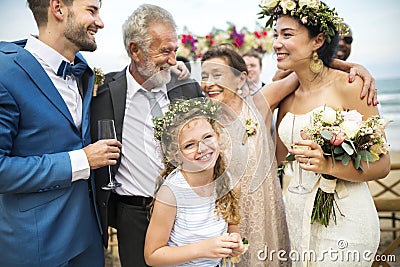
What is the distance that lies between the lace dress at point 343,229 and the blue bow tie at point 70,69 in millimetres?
975

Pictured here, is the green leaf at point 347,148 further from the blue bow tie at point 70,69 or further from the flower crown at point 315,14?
the blue bow tie at point 70,69

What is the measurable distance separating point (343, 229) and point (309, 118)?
0.51 metres

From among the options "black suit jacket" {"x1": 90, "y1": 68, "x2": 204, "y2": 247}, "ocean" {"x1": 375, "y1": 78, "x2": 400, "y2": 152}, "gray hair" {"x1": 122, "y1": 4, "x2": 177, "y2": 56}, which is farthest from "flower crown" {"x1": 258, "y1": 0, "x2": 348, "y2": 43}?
"ocean" {"x1": 375, "y1": 78, "x2": 400, "y2": 152}

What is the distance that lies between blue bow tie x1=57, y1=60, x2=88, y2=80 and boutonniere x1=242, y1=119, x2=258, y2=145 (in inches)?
28.9

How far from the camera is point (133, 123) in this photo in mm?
1900

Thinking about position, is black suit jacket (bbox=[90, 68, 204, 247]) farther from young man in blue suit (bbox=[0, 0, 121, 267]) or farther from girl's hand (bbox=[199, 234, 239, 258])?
girl's hand (bbox=[199, 234, 239, 258])

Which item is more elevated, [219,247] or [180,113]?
[180,113]

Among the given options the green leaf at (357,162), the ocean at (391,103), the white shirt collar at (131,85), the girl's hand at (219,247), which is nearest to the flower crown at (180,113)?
the white shirt collar at (131,85)

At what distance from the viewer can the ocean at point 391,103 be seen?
12.2 meters

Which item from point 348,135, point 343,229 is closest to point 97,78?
point 348,135

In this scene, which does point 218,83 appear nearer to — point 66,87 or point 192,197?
point 192,197

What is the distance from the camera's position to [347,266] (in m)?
2.04

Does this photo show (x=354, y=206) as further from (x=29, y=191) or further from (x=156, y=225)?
(x=29, y=191)

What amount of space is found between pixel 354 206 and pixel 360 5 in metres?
10.2
